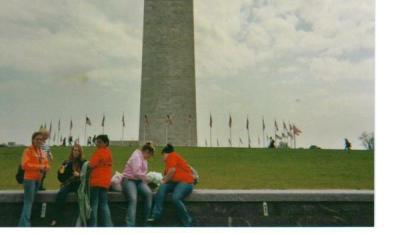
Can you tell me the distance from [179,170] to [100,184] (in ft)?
4.72

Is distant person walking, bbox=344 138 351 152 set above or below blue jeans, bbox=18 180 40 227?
above

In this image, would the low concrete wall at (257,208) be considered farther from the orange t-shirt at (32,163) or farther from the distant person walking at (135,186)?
the orange t-shirt at (32,163)

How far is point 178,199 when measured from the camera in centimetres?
983

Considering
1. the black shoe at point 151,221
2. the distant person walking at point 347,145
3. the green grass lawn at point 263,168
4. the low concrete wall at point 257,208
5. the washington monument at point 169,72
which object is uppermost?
the washington monument at point 169,72

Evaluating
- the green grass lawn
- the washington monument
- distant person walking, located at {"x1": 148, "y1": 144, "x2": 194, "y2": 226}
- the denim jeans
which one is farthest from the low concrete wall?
the washington monument

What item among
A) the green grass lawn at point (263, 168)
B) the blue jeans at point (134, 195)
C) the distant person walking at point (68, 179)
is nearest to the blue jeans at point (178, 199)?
the blue jeans at point (134, 195)

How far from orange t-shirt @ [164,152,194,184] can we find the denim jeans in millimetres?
1707

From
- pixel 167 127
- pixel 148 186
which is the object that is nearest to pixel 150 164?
pixel 148 186

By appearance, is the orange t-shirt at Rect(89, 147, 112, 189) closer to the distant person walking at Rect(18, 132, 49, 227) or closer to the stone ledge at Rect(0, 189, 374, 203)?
the stone ledge at Rect(0, 189, 374, 203)

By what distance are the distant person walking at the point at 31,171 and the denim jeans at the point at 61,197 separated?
0.43 metres

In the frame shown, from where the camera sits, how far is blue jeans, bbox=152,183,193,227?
9844 mm

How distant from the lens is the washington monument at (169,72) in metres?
36.5

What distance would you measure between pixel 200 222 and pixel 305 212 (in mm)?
1951

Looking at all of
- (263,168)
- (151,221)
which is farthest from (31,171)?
(263,168)
